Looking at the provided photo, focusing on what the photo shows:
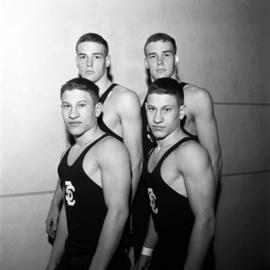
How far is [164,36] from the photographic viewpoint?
2398mm

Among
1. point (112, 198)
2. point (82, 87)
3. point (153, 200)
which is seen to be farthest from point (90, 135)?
point (153, 200)

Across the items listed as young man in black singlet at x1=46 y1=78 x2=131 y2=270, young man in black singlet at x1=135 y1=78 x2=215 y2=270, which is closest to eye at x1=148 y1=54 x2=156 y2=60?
young man in black singlet at x1=135 y1=78 x2=215 y2=270

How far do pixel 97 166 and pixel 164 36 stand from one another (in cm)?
109

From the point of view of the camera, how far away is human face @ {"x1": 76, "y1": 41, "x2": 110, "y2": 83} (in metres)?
2.25

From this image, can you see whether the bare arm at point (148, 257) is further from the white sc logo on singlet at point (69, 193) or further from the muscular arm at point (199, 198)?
the white sc logo on singlet at point (69, 193)

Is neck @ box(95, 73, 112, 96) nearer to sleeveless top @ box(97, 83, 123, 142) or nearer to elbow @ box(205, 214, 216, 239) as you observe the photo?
sleeveless top @ box(97, 83, 123, 142)

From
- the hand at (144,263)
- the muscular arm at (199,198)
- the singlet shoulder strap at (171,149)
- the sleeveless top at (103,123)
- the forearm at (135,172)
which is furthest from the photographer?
the forearm at (135,172)

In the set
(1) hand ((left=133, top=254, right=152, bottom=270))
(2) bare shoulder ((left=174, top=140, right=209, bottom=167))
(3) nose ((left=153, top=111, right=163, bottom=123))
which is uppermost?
(3) nose ((left=153, top=111, right=163, bottom=123))

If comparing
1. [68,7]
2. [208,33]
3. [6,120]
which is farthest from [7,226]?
[208,33]

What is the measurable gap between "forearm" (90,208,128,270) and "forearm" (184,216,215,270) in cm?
33

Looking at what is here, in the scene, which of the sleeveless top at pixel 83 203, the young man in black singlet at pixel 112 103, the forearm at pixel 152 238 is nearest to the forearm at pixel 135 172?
the young man in black singlet at pixel 112 103

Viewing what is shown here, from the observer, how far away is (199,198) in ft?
5.45

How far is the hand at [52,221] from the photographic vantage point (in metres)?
2.45

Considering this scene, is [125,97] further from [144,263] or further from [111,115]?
[144,263]
